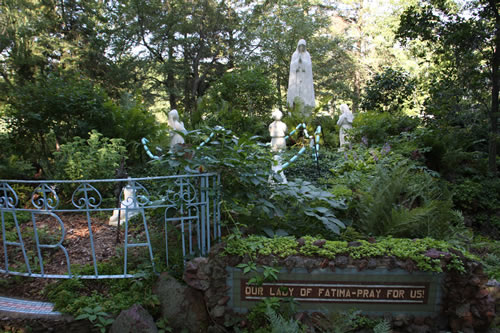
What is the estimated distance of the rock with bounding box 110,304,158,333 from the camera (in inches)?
99.2

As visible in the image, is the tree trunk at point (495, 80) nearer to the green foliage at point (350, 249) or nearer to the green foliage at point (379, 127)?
the green foliage at point (379, 127)

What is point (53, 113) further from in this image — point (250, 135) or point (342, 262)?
point (342, 262)

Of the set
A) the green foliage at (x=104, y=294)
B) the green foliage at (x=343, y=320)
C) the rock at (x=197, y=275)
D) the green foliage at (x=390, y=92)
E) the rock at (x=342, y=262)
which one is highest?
the green foliage at (x=390, y=92)

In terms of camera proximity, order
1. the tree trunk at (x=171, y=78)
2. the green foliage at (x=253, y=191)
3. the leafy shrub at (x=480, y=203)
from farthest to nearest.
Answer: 1. the tree trunk at (x=171, y=78)
2. the leafy shrub at (x=480, y=203)
3. the green foliage at (x=253, y=191)

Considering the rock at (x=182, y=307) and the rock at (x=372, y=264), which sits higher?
the rock at (x=372, y=264)

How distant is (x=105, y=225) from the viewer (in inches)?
185

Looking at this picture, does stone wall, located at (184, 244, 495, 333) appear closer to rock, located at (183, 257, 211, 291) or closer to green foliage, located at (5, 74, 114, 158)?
rock, located at (183, 257, 211, 291)

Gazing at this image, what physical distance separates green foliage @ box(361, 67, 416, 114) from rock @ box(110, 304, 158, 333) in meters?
11.0

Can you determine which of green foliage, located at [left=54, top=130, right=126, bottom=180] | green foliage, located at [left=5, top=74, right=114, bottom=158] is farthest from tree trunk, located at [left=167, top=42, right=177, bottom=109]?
green foliage, located at [left=54, top=130, right=126, bottom=180]

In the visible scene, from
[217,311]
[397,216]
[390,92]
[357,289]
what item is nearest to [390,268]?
[357,289]

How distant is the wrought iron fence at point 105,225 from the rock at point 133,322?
0.37 meters

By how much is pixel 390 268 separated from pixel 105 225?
3872 millimetres

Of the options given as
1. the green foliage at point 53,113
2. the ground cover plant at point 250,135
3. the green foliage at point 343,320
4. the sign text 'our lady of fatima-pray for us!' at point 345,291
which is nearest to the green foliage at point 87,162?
the ground cover plant at point 250,135

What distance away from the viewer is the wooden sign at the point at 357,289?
273cm
